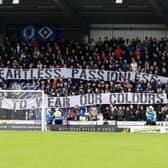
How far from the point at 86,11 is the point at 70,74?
4.04 meters

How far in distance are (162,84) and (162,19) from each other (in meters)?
4.89

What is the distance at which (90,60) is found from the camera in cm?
3575

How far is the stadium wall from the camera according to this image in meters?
38.8

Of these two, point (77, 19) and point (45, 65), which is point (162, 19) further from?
point (45, 65)

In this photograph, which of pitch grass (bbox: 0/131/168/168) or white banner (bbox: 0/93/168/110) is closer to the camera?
pitch grass (bbox: 0/131/168/168)

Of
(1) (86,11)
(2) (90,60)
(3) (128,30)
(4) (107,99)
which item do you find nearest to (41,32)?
(1) (86,11)

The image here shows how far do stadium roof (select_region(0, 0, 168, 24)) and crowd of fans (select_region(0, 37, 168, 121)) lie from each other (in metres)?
1.40

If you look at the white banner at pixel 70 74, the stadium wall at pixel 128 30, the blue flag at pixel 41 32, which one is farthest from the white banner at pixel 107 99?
the blue flag at pixel 41 32

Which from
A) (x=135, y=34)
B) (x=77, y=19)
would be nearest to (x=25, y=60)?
(x=77, y=19)

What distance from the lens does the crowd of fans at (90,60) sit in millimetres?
32781

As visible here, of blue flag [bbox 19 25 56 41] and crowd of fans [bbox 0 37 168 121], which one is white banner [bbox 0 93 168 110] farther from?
blue flag [bbox 19 25 56 41]

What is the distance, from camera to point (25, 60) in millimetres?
36500

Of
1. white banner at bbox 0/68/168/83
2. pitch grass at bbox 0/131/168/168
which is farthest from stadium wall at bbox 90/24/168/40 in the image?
pitch grass at bbox 0/131/168/168

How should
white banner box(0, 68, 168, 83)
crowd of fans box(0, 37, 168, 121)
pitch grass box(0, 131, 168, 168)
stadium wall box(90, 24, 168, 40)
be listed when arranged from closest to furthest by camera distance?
pitch grass box(0, 131, 168, 168) < crowd of fans box(0, 37, 168, 121) < white banner box(0, 68, 168, 83) < stadium wall box(90, 24, 168, 40)
